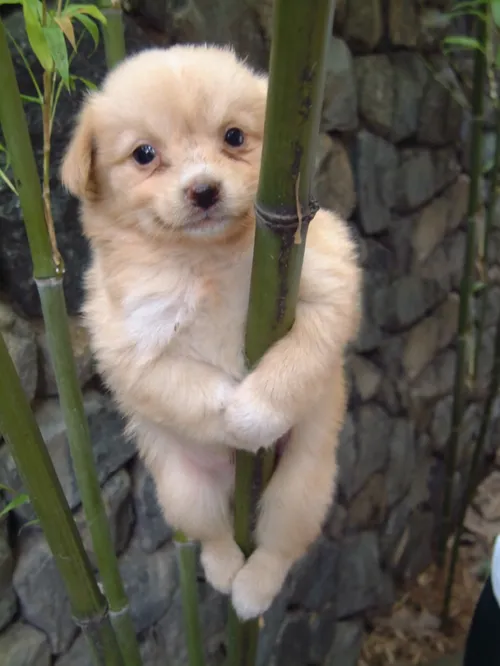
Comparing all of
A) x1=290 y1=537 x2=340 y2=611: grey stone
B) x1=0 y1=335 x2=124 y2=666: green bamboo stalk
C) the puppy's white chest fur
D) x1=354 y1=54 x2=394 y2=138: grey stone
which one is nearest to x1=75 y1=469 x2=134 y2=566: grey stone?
x1=0 y1=335 x2=124 y2=666: green bamboo stalk

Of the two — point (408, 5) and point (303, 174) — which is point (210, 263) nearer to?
point (303, 174)

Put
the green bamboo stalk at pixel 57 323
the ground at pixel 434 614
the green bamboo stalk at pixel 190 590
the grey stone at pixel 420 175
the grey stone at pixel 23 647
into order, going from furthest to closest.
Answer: the ground at pixel 434 614 < the grey stone at pixel 420 175 < the grey stone at pixel 23 647 < the green bamboo stalk at pixel 190 590 < the green bamboo stalk at pixel 57 323

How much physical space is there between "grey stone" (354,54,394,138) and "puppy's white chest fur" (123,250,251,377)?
3.72ft

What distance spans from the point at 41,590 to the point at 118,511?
0.21m

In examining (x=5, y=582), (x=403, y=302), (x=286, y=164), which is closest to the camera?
(x=286, y=164)

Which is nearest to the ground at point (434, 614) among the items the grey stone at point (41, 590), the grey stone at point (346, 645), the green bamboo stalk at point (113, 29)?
the grey stone at point (346, 645)

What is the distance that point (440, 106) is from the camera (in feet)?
6.18

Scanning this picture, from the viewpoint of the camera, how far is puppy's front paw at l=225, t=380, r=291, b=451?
25.4 inches

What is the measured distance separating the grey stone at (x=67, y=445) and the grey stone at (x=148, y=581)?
23cm

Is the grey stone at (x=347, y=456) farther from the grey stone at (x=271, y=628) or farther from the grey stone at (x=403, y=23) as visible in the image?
the grey stone at (x=403, y=23)

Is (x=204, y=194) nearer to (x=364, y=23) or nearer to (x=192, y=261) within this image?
(x=192, y=261)

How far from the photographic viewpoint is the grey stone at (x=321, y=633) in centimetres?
198

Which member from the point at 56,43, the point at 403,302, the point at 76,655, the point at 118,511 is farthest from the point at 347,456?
the point at 56,43

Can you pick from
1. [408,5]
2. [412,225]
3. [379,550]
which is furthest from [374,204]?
[379,550]
